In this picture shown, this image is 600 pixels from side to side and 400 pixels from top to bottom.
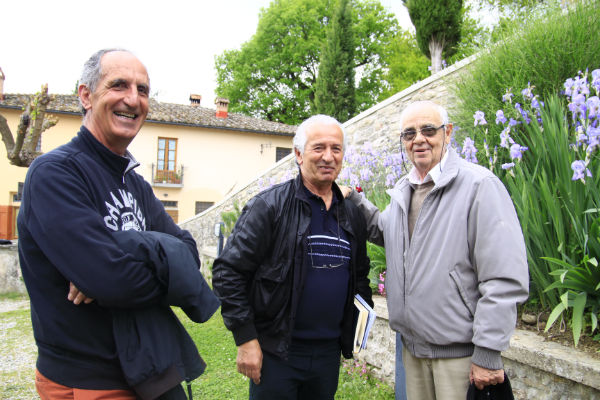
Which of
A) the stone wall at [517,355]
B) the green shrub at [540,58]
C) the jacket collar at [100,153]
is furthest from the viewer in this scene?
the green shrub at [540,58]

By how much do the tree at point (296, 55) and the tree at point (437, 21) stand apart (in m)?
13.0

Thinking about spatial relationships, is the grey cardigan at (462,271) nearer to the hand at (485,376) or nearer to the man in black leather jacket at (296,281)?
the hand at (485,376)

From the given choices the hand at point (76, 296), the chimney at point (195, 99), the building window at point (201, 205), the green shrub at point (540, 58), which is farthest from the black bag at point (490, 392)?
the chimney at point (195, 99)

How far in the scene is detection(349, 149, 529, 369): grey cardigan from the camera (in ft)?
5.74

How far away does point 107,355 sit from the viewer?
1.34 m

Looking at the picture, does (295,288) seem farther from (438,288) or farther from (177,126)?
(177,126)

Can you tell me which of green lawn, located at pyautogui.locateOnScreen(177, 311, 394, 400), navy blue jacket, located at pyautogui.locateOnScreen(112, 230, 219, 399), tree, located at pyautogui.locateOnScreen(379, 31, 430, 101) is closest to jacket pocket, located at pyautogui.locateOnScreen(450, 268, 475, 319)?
navy blue jacket, located at pyautogui.locateOnScreen(112, 230, 219, 399)

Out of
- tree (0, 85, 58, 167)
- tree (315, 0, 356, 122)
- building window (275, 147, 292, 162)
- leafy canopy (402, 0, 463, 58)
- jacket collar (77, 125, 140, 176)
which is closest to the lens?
jacket collar (77, 125, 140, 176)

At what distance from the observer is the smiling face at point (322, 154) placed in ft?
7.04

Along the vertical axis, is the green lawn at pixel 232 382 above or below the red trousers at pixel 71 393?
below

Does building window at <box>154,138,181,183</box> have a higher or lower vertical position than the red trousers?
higher

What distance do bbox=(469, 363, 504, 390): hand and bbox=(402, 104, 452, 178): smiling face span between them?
3.32 feet

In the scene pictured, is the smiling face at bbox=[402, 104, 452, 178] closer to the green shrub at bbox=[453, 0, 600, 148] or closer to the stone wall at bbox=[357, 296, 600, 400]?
the stone wall at bbox=[357, 296, 600, 400]

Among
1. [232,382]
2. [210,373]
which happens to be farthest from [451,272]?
[210,373]
